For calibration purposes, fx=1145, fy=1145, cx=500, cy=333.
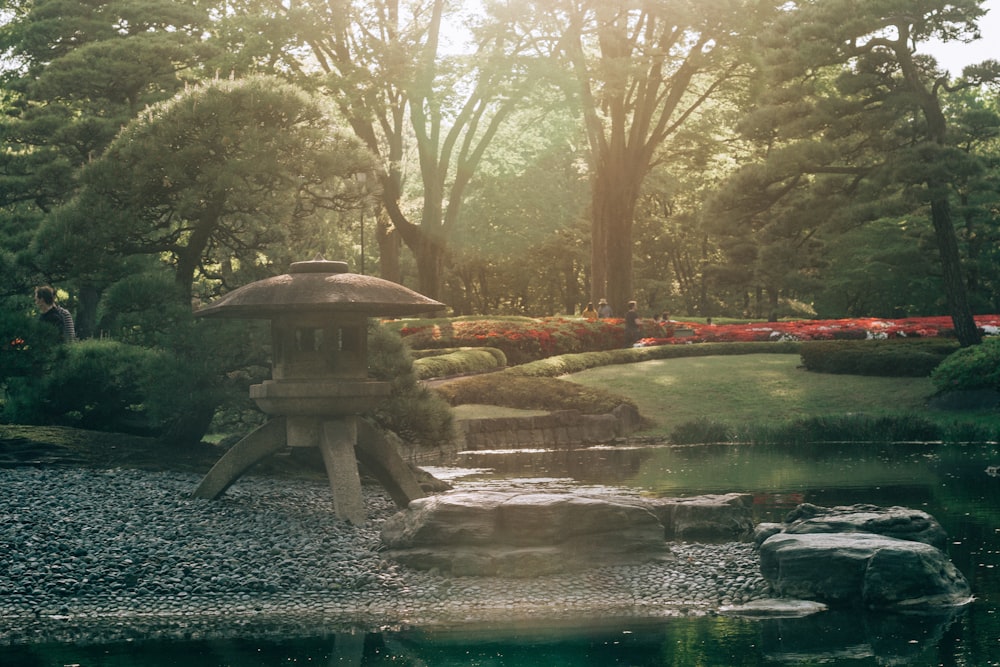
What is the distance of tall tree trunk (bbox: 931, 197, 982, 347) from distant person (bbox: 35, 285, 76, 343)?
1687cm

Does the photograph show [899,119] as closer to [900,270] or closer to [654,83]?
[654,83]

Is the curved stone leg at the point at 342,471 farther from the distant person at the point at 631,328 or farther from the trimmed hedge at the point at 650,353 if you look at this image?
the distant person at the point at 631,328

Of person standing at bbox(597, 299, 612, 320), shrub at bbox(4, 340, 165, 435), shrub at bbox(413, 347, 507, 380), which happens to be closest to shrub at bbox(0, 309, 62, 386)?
shrub at bbox(4, 340, 165, 435)

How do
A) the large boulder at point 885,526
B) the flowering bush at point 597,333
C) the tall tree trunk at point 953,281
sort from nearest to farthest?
the large boulder at point 885,526, the tall tree trunk at point 953,281, the flowering bush at point 597,333

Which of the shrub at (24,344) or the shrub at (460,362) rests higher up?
the shrub at (24,344)

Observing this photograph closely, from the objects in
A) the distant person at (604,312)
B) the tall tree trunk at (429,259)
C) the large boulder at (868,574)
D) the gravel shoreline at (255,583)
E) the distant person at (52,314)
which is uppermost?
the tall tree trunk at (429,259)

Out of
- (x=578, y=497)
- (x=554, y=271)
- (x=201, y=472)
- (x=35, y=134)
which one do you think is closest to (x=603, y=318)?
(x=35, y=134)

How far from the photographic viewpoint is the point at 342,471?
10.8 metres

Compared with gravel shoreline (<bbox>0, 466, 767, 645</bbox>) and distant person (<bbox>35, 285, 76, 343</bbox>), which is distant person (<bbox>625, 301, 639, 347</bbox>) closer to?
distant person (<bbox>35, 285, 76, 343</bbox>)

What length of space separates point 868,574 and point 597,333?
74.7ft

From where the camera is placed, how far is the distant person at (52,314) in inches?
582

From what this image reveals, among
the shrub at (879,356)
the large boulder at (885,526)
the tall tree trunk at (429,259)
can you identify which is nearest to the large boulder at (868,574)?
the large boulder at (885,526)

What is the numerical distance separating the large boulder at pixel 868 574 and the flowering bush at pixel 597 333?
742 inches

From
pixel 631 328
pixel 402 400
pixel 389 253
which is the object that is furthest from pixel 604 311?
pixel 402 400
